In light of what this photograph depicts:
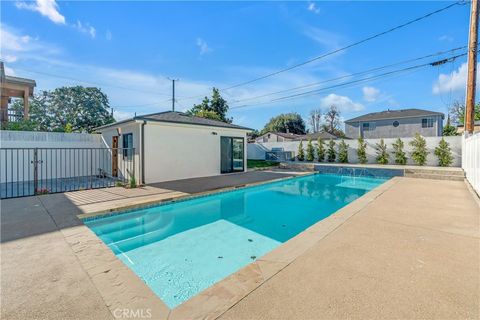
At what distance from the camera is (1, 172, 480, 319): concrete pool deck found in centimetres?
184

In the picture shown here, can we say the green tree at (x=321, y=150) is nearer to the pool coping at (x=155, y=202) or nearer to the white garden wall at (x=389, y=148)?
the white garden wall at (x=389, y=148)

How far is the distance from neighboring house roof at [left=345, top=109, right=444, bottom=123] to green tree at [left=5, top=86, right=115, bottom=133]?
31164 millimetres

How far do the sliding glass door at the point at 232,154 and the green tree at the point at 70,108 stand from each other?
22.2 m

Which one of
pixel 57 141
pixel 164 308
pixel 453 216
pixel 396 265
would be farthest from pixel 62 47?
pixel 453 216

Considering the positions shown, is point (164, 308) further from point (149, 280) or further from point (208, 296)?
point (149, 280)

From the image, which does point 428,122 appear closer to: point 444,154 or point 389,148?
point 389,148

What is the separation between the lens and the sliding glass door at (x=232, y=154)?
11672 mm

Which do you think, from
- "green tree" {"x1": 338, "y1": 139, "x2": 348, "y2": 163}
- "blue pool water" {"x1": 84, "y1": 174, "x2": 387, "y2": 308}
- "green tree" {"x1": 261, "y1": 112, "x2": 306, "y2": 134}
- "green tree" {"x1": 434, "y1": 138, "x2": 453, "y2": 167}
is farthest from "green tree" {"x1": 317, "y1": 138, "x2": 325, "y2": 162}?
"green tree" {"x1": 261, "y1": 112, "x2": 306, "y2": 134}

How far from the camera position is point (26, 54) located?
1070 centimetres

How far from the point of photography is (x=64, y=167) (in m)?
10.4

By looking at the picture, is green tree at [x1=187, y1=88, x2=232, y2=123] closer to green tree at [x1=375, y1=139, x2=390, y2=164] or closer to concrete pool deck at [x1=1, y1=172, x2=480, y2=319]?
green tree at [x1=375, y1=139, x2=390, y2=164]

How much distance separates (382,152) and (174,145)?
1362 cm

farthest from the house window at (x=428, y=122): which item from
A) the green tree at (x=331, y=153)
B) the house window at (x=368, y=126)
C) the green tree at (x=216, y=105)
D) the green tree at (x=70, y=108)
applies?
the green tree at (x=70, y=108)

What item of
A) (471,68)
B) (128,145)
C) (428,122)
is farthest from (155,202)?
(428,122)
